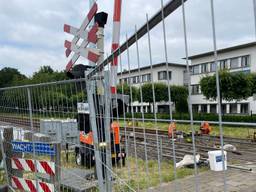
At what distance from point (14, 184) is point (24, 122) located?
1.36 metres

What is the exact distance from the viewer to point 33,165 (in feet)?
14.6

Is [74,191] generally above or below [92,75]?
below

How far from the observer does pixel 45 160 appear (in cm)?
432

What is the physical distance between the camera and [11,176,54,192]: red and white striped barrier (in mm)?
4165

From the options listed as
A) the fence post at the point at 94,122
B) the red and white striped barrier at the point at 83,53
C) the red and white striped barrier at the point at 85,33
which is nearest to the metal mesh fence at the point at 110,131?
the fence post at the point at 94,122

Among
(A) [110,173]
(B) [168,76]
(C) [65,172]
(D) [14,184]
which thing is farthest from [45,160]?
(B) [168,76]

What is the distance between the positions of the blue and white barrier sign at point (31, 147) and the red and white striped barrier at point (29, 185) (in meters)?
0.48

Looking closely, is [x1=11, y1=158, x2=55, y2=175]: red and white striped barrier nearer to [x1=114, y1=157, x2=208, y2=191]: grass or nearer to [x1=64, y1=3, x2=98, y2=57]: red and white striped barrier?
[x1=114, y1=157, x2=208, y2=191]: grass

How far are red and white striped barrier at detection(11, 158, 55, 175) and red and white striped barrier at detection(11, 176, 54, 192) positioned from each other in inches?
7.2

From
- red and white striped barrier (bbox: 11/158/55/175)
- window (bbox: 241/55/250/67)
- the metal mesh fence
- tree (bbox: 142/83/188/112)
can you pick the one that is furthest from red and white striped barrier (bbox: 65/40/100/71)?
window (bbox: 241/55/250/67)

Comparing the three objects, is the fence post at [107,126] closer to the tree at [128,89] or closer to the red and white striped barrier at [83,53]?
the tree at [128,89]

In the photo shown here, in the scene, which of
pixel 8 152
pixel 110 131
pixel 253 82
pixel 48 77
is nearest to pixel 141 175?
pixel 110 131

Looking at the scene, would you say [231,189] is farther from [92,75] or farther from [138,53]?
[138,53]

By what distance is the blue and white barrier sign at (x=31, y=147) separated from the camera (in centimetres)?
395
